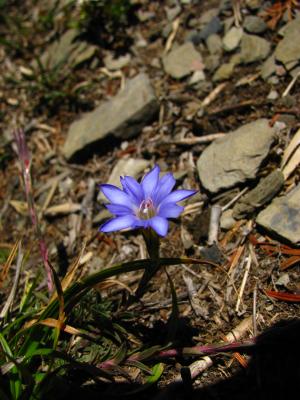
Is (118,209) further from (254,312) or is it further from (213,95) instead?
(213,95)

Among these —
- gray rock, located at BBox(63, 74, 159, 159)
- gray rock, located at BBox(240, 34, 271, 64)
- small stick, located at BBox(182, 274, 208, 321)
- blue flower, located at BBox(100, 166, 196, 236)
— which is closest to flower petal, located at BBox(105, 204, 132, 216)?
blue flower, located at BBox(100, 166, 196, 236)

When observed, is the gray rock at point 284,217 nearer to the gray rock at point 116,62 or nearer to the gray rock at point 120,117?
the gray rock at point 120,117

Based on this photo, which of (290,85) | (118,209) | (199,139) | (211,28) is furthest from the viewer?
(211,28)

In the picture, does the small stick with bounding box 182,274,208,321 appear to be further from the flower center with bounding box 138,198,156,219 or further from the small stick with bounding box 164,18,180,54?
the small stick with bounding box 164,18,180,54

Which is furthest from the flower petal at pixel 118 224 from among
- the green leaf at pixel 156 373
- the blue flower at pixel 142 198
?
the green leaf at pixel 156 373

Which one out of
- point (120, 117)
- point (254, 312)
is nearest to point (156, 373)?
point (254, 312)

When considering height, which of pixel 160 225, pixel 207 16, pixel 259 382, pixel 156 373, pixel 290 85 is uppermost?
pixel 207 16
